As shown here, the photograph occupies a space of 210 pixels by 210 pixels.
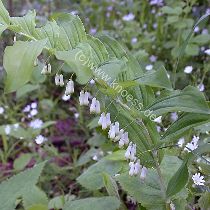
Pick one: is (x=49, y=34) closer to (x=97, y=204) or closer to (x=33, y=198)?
(x=97, y=204)

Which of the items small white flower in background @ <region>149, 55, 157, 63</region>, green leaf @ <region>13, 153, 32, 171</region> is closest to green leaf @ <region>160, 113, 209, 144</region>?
green leaf @ <region>13, 153, 32, 171</region>

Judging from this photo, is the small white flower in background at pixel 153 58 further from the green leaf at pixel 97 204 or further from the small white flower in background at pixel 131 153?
the small white flower in background at pixel 131 153

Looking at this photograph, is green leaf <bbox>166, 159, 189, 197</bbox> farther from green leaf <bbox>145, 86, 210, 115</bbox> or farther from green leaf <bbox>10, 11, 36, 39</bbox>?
green leaf <bbox>10, 11, 36, 39</bbox>

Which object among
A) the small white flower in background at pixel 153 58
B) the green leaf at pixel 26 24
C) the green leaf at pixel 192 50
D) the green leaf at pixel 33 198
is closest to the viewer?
the green leaf at pixel 26 24

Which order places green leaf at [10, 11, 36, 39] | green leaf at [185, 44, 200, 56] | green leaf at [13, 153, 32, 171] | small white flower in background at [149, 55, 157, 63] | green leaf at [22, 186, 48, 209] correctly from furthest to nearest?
small white flower in background at [149, 55, 157, 63]
green leaf at [185, 44, 200, 56]
green leaf at [13, 153, 32, 171]
green leaf at [22, 186, 48, 209]
green leaf at [10, 11, 36, 39]

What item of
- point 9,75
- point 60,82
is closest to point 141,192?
point 60,82

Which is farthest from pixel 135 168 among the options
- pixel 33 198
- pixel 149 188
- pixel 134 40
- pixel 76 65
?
pixel 134 40

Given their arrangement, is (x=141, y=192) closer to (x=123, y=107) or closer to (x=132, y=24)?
(x=123, y=107)

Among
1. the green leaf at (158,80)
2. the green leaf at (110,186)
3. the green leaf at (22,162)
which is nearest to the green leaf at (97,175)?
the green leaf at (110,186)
